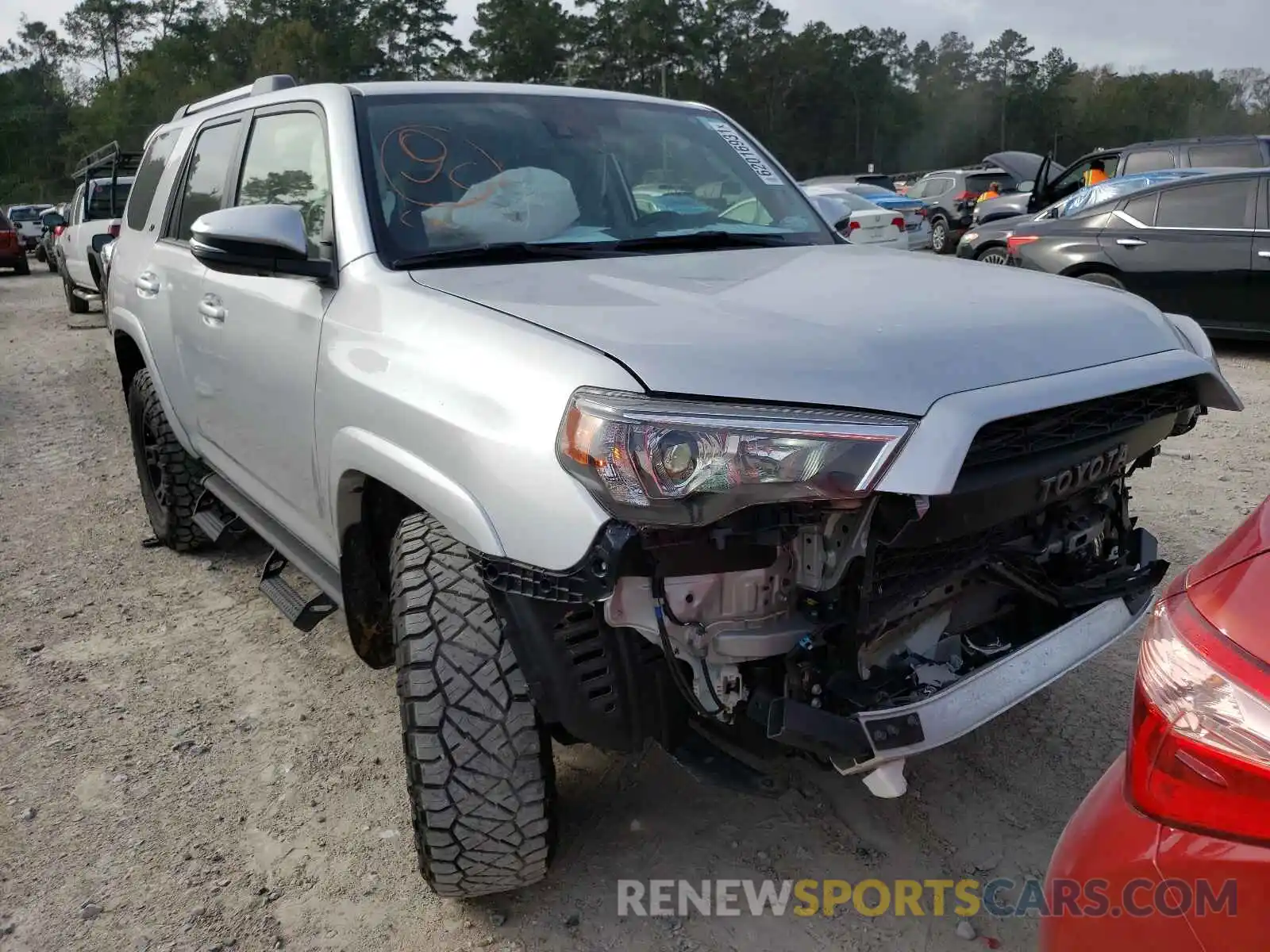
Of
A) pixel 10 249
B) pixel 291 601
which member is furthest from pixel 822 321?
pixel 10 249

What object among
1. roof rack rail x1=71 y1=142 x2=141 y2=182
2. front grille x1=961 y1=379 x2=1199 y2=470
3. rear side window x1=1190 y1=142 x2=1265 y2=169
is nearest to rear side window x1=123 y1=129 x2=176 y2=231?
front grille x1=961 y1=379 x2=1199 y2=470

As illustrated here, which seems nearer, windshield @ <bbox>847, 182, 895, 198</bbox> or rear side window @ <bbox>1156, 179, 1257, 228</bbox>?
rear side window @ <bbox>1156, 179, 1257, 228</bbox>

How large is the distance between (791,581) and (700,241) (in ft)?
4.34

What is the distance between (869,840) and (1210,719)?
59.4 inches

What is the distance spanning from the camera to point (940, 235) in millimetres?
18391

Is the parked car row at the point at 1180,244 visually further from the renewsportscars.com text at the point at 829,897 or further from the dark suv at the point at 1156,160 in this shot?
the renewsportscars.com text at the point at 829,897

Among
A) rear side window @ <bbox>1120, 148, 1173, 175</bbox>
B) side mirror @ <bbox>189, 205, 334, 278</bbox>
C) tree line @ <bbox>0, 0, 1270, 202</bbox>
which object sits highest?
tree line @ <bbox>0, 0, 1270, 202</bbox>

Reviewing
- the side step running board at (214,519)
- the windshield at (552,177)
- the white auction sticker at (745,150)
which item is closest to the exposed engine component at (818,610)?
the windshield at (552,177)

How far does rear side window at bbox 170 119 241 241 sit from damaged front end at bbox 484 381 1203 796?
7.84 ft

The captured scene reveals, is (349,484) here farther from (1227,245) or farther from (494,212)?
(1227,245)

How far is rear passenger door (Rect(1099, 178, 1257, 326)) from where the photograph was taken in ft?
25.7

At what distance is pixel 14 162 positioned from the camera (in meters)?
59.7

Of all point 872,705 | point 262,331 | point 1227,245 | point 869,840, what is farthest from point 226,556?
point 1227,245

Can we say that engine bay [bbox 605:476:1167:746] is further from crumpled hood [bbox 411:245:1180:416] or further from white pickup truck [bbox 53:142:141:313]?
white pickup truck [bbox 53:142:141:313]
